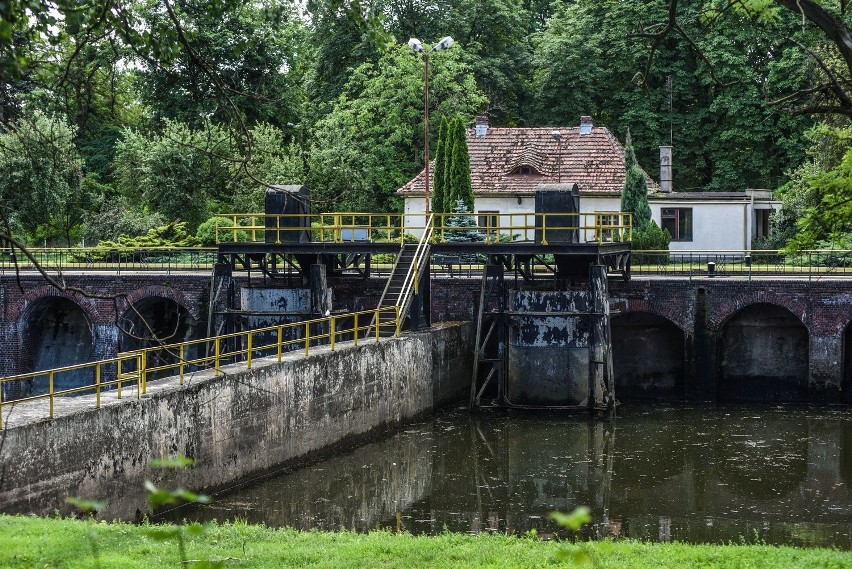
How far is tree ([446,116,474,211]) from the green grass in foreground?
28498mm

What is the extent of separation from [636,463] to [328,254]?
1233cm

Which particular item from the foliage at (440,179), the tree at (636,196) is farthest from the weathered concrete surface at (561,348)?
the tree at (636,196)

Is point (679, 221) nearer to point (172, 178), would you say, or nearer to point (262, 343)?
point (262, 343)

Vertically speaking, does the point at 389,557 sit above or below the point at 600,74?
below

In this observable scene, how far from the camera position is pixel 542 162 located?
49.8 metres

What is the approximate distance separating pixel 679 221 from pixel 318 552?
35388 millimetres

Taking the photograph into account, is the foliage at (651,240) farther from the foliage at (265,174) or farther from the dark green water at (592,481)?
the foliage at (265,174)

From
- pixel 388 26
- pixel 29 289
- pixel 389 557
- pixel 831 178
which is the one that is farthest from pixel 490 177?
pixel 389 557

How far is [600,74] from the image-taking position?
6188 centimetres

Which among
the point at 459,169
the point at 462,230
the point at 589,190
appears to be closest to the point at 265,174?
the point at 459,169

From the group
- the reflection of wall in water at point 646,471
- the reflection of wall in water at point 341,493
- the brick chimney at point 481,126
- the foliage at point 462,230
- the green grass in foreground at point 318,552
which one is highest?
the brick chimney at point 481,126

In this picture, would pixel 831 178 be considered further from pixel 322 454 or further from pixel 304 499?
pixel 322 454

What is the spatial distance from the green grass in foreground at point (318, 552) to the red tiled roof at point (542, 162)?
32823 millimetres

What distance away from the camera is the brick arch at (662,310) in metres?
36.0
